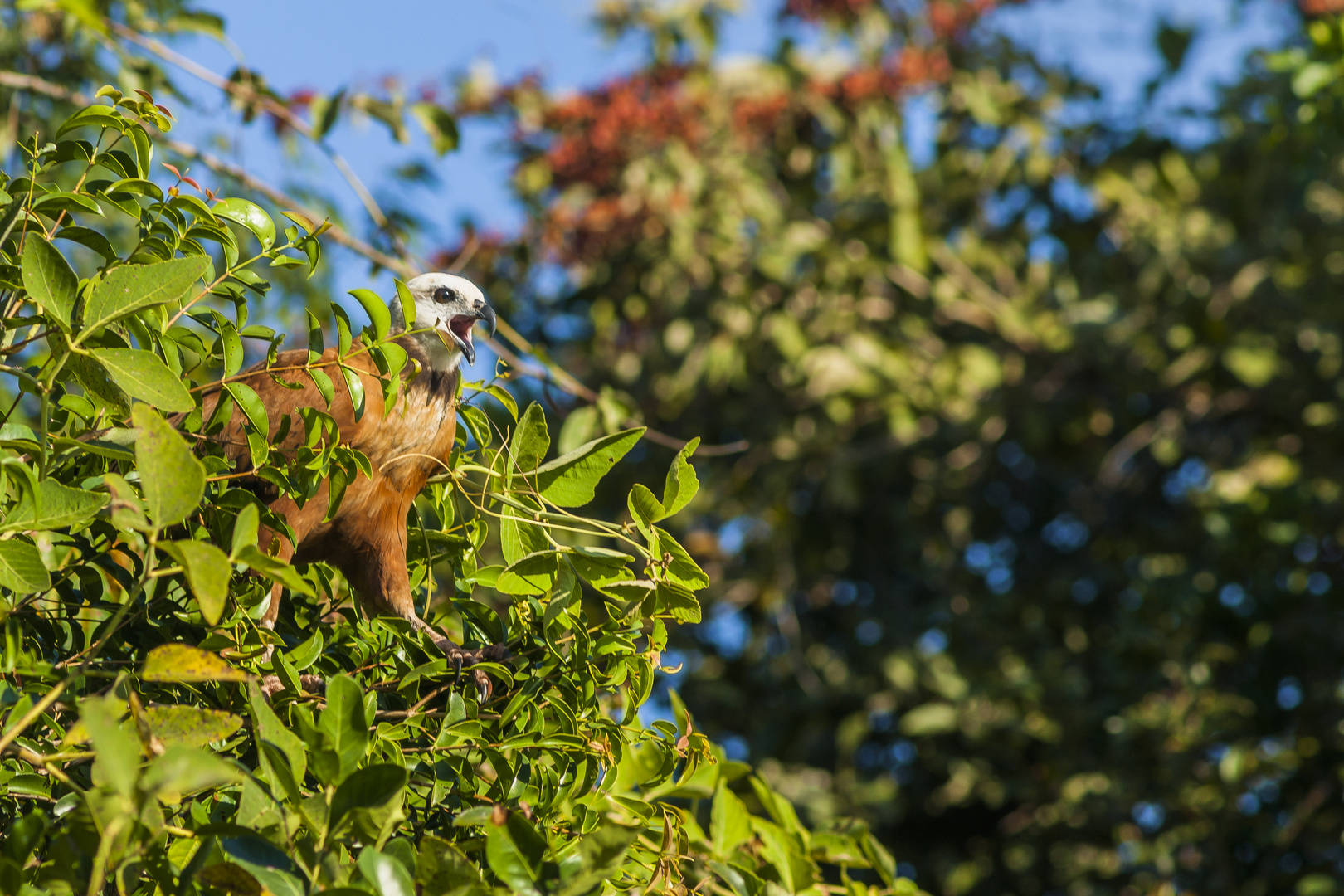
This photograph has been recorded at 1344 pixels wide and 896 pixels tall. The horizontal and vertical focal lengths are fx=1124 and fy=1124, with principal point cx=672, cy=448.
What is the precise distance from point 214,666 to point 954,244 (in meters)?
3.69

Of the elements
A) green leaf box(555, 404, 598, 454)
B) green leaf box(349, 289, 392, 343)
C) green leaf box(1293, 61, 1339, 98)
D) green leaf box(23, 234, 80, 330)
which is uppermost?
green leaf box(1293, 61, 1339, 98)

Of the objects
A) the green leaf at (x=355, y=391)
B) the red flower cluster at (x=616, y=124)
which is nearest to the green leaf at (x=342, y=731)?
the green leaf at (x=355, y=391)

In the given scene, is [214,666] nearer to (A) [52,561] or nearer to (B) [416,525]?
(A) [52,561]

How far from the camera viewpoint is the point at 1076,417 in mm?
3996

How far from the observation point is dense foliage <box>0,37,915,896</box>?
2.33ft

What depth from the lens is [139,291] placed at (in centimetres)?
80

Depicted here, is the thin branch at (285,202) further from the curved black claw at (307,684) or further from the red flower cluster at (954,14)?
the red flower cluster at (954,14)

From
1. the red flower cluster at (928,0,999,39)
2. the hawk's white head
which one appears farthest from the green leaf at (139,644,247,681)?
the red flower cluster at (928,0,999,39)

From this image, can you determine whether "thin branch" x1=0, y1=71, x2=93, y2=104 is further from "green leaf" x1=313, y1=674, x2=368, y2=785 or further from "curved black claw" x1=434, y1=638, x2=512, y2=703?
"green leaf" x1=313, y1=674, x2=368, y2=785

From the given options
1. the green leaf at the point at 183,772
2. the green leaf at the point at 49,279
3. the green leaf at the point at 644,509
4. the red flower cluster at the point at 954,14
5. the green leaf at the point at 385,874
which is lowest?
the green leaf at the point at 385,874

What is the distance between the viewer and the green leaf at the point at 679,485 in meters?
0.97

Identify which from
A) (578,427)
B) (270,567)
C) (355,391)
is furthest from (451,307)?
(270,567)

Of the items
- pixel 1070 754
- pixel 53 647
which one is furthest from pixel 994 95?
pixel 53 647

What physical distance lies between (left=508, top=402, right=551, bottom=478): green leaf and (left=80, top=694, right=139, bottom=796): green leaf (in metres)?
0.43
